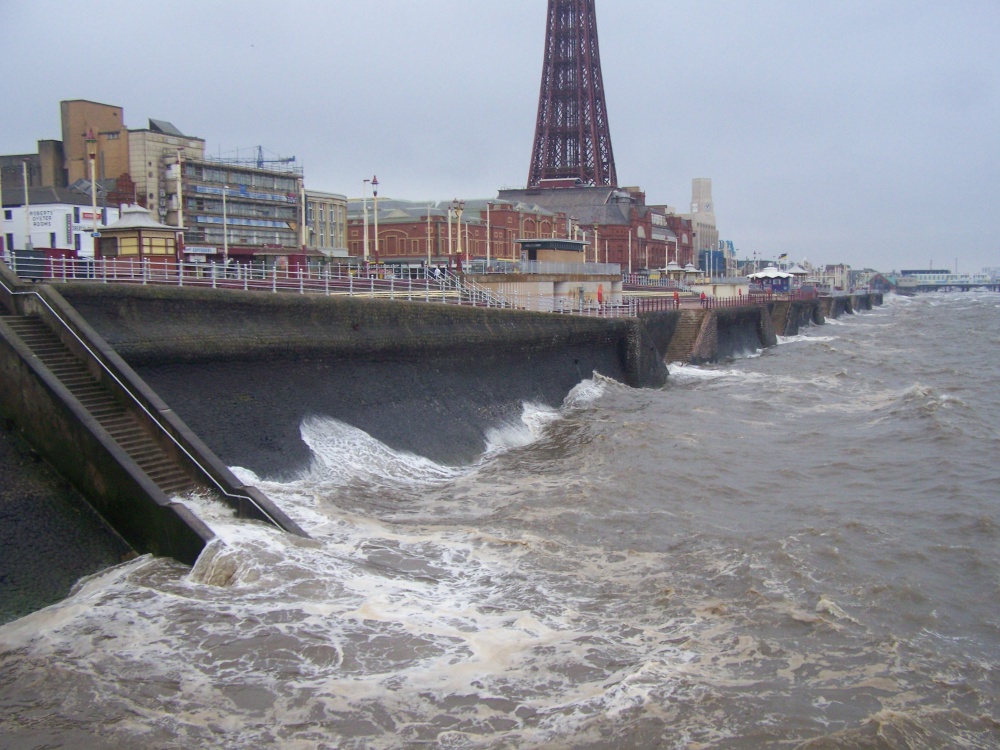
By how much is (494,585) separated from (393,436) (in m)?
7.35

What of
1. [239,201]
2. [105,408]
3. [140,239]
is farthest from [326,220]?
[105,408]

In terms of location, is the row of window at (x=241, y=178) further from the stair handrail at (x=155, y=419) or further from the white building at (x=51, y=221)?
the stair handrail at (x=155, y=419)

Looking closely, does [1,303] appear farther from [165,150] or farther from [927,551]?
[165,150]

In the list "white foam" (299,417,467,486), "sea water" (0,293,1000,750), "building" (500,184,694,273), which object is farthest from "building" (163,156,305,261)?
"building" (500,184,694,273)

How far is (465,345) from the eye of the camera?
22.2 meters

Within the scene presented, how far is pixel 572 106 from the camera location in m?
102

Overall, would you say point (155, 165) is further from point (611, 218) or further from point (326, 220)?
point (611, 218)

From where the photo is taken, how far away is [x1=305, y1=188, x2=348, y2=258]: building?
56094mm

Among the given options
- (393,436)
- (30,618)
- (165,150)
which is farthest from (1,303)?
(165,150)

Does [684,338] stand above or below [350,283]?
below

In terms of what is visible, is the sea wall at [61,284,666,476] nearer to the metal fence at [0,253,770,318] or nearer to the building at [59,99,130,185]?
the metal fence at [0,253,770,318]

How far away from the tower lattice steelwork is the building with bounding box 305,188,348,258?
153 ft

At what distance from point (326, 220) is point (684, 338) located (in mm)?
27238

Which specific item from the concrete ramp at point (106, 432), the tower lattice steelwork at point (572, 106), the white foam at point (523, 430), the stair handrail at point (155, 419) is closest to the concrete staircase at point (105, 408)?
the concrete ramp at point (106, 432)
